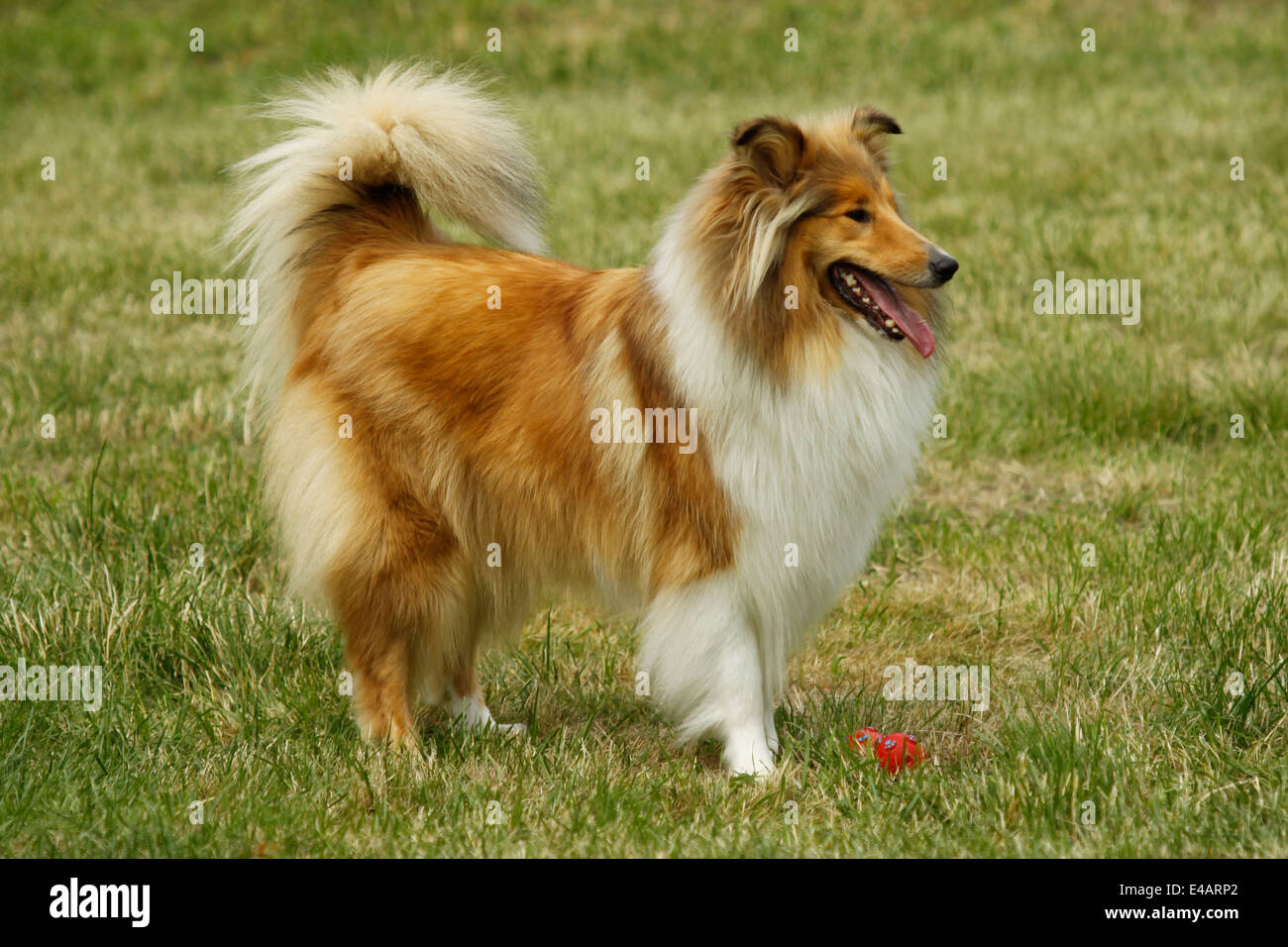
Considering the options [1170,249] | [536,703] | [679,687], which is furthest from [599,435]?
[1170,249]

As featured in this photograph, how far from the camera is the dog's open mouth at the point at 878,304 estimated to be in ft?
12.9

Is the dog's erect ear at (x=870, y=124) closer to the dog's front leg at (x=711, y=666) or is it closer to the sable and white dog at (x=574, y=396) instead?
the sable and white dog at (x=574, y=396)

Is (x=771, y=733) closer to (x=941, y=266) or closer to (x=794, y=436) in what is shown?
(x=794, y=436)

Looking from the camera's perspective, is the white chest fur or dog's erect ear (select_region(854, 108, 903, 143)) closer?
the white chest fur

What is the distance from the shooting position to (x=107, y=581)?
502 centimetres

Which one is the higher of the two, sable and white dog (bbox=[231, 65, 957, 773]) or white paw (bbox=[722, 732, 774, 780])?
sable and white dog (bbox=[231, 65, 957, 773])

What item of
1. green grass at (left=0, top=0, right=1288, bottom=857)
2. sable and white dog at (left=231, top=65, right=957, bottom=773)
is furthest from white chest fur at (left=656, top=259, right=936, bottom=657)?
green grass at (left=0, top=0, right=1288, bottom=857)

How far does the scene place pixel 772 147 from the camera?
3.86 m

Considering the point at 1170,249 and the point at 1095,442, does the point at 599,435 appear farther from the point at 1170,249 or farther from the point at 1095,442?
the point at 1170,249

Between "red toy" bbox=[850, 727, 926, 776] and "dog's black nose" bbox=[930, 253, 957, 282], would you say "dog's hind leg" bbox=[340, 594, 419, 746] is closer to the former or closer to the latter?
"red toy" bbox=[850, 727, 926, 776]

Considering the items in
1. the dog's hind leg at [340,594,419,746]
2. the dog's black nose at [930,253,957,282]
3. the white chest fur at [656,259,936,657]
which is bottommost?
the dog's hind leg at [340,594,419,746]

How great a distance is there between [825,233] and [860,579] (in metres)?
2.07

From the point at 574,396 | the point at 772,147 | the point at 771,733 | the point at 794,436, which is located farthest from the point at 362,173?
the point at 771,733

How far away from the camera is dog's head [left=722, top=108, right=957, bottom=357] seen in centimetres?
384
